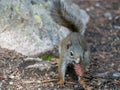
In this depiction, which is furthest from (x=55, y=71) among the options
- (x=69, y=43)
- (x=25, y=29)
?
(x=25, y=29)

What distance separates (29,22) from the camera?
162 inches

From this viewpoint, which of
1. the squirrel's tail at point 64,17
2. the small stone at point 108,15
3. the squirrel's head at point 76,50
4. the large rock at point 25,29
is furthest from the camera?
the small stone at point 108,15

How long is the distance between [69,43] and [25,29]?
66 cm

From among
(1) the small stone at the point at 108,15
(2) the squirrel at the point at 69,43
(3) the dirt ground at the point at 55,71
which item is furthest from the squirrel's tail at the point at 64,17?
(1) the small stone at the point at 108,15

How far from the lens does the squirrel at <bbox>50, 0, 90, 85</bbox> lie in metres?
3.56

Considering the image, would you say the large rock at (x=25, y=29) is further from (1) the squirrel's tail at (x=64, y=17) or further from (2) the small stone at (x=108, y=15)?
(2) the small stone at (x=108, y=15)

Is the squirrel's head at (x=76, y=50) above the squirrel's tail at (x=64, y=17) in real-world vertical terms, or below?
below

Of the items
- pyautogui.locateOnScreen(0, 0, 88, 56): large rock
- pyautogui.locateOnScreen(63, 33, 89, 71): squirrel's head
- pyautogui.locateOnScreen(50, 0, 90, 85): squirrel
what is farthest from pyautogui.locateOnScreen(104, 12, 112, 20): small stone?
pyautogui.locateOnScreen(63, 33, 89, 71): squirrel's head

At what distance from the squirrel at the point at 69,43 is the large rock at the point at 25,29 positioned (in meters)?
0.14

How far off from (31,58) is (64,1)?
98 cm

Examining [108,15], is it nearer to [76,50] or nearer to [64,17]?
[64,17]

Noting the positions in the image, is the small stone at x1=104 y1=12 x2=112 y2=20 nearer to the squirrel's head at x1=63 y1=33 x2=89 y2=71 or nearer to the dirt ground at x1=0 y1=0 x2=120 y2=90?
the dirt ground at x1=0 y1=0 x2=120 y2=90

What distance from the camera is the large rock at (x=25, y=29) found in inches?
159

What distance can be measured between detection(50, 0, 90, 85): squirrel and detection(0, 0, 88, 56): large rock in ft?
0.46
